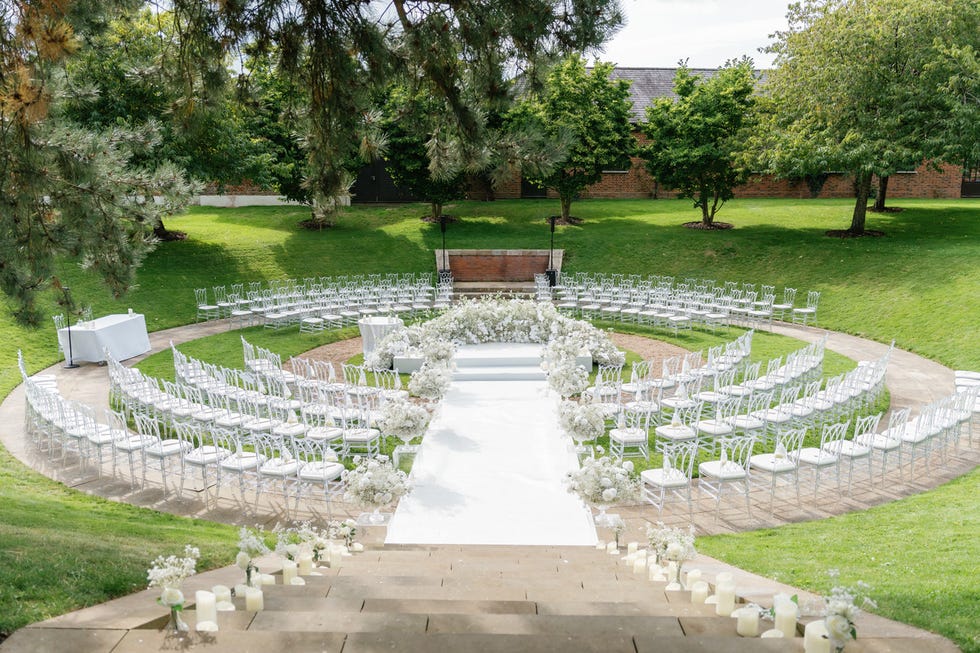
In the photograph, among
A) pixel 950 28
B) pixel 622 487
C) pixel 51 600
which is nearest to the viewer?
pixel 51 600

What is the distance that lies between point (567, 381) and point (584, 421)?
2.33 metres

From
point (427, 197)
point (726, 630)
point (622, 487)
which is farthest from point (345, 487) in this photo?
point (427, 197)

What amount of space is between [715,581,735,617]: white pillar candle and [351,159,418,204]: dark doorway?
36.5m

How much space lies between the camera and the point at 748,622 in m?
4.29

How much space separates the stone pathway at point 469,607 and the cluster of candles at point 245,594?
120mm

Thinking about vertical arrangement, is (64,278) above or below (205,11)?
below

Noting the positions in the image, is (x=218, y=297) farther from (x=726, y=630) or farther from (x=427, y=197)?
(x=726, y=630)

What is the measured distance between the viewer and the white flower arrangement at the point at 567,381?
12969mm

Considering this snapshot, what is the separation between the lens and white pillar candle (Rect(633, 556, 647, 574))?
6.77 m

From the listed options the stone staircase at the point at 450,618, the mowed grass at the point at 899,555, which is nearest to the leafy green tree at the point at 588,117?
the mowed grass at the point at 899,555

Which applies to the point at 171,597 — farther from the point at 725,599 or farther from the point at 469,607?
the point at 725,599

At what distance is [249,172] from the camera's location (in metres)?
27.5

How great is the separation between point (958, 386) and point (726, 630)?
1280 centimetres

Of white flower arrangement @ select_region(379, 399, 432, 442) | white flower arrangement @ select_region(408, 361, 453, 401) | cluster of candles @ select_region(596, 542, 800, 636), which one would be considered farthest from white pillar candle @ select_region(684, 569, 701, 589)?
white flower arrangement @ select_region(408, 361, 453, 401)
